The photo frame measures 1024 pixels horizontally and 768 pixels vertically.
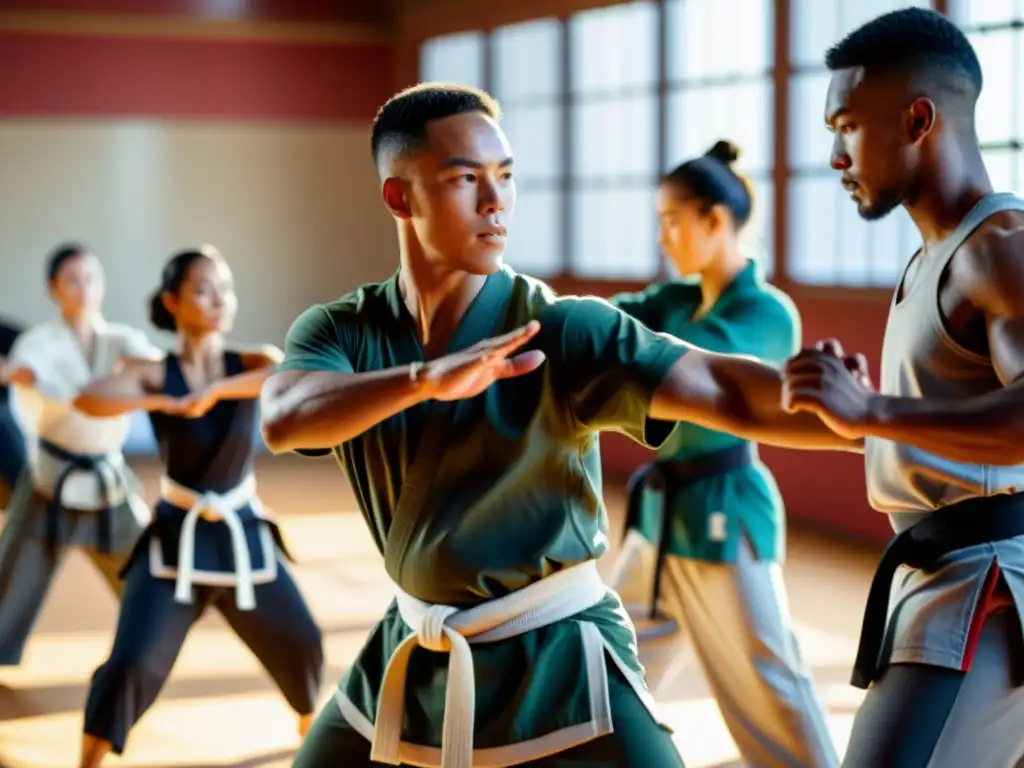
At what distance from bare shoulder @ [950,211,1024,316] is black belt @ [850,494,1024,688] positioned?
0.79 ft

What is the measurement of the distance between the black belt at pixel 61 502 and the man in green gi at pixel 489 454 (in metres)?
2.48

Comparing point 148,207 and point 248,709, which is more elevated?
point 148,207

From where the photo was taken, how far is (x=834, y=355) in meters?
1.70

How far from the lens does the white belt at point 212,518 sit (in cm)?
342

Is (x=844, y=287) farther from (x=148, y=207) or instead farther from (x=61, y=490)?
(x=148, y=207)

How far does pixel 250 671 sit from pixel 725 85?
3.66 meters

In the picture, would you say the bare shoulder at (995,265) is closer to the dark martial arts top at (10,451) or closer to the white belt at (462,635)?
the white belt at (462,635)

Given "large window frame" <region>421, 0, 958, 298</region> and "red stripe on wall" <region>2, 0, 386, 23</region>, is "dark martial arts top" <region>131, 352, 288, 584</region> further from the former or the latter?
"red stripe on wall" <region>2, 0, 386, 23</region>

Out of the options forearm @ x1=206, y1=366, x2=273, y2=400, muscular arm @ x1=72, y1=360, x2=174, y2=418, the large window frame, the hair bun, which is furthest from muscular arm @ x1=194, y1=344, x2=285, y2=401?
the large window frame

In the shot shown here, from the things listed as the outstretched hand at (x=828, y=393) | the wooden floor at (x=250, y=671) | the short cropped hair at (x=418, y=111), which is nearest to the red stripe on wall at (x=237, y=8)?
the wooden floor at (x=250, y=671)

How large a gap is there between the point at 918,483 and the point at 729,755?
186 centimetres

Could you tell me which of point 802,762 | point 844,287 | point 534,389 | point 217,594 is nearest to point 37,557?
point 217,594

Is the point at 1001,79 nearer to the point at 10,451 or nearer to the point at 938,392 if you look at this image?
the point at 10,451

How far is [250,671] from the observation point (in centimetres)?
450
